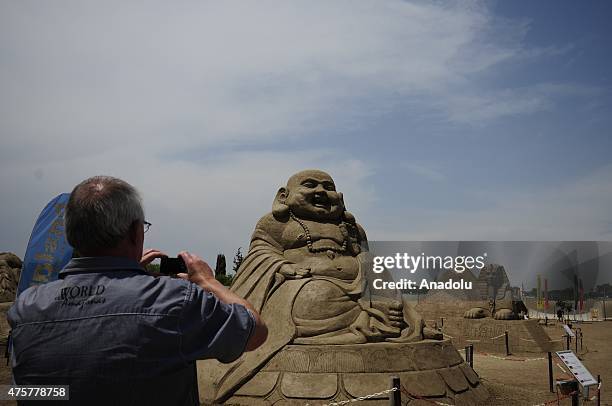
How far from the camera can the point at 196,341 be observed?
1625mm

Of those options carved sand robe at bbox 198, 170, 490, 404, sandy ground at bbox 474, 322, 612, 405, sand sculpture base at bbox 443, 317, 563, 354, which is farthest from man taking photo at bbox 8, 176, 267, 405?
sand sculpture base at bbox 443, 317, 563, 354

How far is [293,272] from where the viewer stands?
765cm

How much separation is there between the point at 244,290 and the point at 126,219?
20.0 feet

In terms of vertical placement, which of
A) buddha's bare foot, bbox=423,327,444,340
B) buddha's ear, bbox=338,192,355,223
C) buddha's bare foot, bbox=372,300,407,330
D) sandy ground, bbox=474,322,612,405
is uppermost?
buddha's ear, bbox=338,192,355,223

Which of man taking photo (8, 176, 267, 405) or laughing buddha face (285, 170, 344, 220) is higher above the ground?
laughing buddha face (285, 170, 344, 220)

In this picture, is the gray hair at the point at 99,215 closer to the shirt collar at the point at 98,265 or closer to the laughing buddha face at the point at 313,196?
the shirt collar at the point at 98,265

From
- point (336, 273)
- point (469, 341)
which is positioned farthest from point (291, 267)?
point (469, 341)

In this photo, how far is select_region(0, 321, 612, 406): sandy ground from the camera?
7.92m

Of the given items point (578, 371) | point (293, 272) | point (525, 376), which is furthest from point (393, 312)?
point (525, 376)

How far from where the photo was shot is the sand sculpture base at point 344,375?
247 inches

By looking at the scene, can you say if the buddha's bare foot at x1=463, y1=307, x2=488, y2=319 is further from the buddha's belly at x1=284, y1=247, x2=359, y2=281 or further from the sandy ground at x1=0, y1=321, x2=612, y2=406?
the buddha's belly at x1=284, y1=247, x2=359, y2=281

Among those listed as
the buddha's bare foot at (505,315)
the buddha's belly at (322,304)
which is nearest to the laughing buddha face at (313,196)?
the buddha's belly at (322,304)

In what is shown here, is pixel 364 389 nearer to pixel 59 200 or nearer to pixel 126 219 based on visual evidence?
pixel 59 200

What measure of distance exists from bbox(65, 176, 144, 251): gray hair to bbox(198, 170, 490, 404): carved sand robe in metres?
5.01
